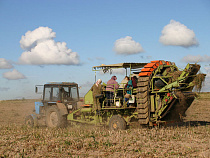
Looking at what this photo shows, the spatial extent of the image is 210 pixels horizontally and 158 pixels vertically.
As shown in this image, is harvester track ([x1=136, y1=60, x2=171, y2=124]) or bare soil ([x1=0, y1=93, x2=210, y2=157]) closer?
bare soil ([x1=0, y1=93, x2=210, y2=157])

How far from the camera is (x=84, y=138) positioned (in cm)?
1034

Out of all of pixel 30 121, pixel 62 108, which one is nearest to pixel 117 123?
pixel 62 108

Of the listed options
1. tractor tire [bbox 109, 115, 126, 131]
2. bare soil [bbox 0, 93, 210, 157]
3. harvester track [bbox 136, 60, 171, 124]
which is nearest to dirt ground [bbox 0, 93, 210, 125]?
harvester track [bbox 136, 60, 171, 124]

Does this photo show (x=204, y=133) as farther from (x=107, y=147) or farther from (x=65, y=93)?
(x=65, y=93)

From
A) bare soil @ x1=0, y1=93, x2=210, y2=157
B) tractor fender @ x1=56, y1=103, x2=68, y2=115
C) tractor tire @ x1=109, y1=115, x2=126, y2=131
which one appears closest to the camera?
bare soil @ x1=0, y1=93, x2=210, y2=157

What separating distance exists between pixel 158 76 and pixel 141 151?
13.4ft

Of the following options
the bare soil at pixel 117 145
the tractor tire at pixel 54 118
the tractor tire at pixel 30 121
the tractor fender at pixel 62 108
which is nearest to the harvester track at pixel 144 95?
the bare soil at pixel 117 145

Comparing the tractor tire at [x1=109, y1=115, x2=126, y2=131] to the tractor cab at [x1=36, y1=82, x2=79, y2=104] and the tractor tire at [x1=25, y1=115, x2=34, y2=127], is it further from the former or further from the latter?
the tractor tire at [x1=25, y1=115, x2=34, y2=127]

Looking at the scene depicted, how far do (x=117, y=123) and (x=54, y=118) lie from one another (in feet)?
14.1

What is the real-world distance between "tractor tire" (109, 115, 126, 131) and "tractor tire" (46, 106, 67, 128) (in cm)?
339

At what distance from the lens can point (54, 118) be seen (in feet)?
48.2

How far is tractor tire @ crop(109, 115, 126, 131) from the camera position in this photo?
1171cm

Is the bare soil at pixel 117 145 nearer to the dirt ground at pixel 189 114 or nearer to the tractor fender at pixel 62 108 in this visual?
the dirt ground at pixel 189 114

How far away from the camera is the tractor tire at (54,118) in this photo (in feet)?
47.2
